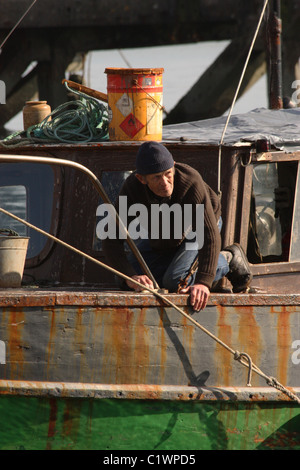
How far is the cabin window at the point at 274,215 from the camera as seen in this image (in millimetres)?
6031

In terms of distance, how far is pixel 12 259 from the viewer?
5340mm

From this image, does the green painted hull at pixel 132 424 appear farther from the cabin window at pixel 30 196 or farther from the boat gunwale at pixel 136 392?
the cabin window at pixel 30 196

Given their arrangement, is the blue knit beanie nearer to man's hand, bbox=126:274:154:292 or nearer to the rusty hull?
man's hand, bbox=126:274:154:292

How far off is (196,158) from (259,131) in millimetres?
643

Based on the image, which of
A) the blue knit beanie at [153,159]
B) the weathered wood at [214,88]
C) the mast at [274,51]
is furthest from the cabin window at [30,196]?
the weathered wood at [214,88]

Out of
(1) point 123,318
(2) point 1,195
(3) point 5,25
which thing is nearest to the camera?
(1) point 123,318

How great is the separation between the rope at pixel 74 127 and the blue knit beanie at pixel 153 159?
3.46 feet

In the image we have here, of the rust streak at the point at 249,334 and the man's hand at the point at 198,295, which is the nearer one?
the man's hand at the point at 198,295

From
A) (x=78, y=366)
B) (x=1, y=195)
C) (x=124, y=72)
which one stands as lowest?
(x=78, y=366)

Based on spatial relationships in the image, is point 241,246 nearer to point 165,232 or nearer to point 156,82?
point 165,232

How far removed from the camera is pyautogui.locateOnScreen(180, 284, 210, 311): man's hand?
5.14m

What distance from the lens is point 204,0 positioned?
42.3 feet

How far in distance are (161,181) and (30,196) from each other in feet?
4.32
